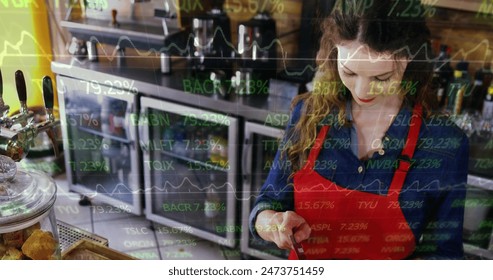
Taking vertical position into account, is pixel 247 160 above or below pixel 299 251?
above

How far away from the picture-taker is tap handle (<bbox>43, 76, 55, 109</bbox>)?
872 mm

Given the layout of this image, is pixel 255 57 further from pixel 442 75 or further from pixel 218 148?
pixel 442 75

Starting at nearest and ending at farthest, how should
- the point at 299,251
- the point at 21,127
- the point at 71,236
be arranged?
the point at 21,127 < the point at 71,236 < the point at 299,251

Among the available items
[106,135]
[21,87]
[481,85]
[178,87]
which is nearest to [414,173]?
[481,85]

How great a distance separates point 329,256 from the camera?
1.06 metres

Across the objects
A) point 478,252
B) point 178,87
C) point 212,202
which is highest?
point 178,87

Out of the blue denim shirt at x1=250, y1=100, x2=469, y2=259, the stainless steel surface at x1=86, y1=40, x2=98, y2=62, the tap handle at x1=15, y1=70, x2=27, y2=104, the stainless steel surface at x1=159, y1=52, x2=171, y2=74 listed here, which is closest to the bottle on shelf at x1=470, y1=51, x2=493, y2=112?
the blue denim shirt at x1=250, y1=100, x2=469, y2=259

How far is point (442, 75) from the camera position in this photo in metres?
0.98

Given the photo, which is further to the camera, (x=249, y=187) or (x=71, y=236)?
(x=249, y=187)

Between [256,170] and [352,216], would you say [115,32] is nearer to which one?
[256,170]

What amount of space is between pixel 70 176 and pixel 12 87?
0.19 meters

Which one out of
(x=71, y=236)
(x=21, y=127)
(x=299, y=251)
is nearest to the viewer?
(x=21, y=127)

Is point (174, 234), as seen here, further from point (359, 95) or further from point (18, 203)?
point (359, 95)

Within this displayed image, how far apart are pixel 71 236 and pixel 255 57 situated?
1.56 ft
